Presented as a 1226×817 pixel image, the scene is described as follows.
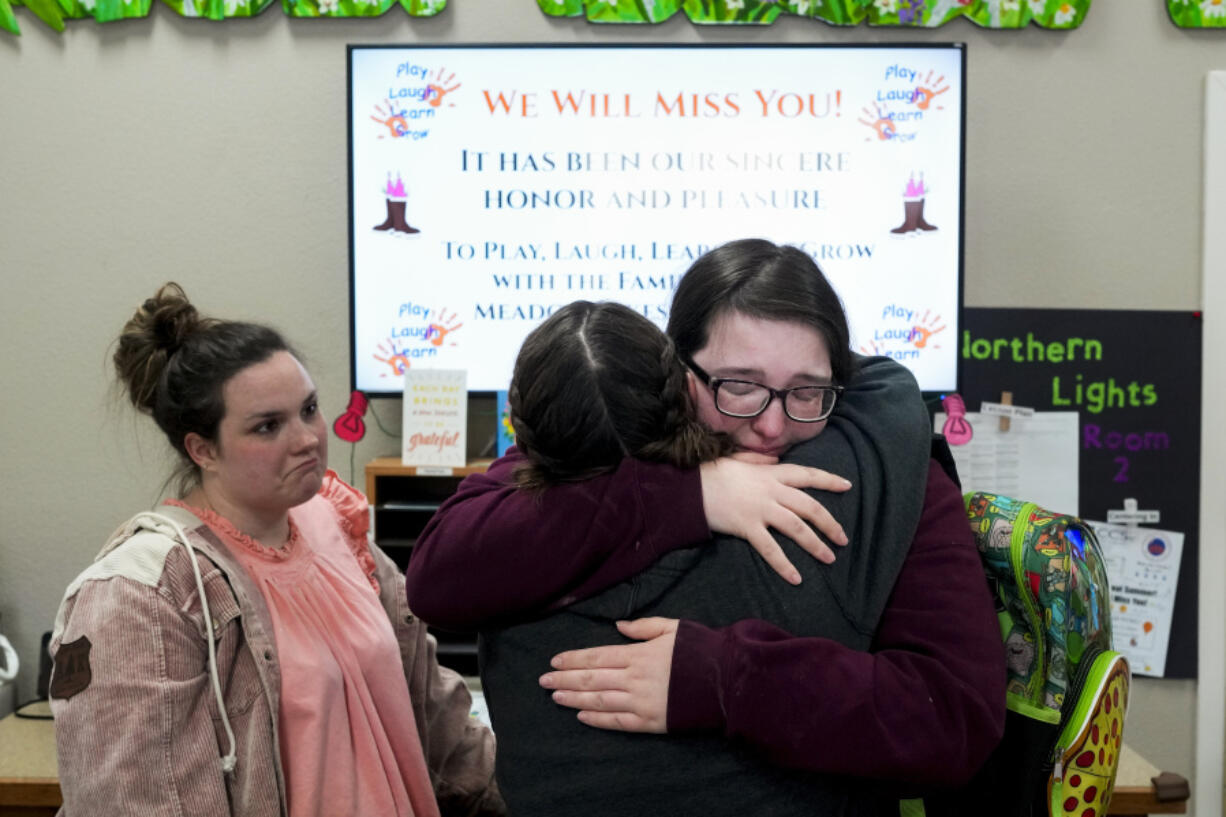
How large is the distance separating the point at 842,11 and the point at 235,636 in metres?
1.90

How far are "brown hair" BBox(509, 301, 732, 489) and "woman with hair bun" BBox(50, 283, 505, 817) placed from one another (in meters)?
0.60

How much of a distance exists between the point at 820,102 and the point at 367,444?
4.36ft

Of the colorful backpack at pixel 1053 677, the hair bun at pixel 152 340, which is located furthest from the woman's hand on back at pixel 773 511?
the hair bun at pixel 152 340

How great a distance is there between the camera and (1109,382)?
249cm

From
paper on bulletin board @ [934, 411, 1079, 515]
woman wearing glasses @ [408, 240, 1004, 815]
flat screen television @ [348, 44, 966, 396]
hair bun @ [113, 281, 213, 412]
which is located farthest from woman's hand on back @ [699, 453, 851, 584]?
paper on bulletin board @ [934, 411, 1079, 515]

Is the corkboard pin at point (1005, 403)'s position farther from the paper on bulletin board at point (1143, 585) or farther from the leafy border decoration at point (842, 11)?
the leafy border decoration at point (842, 11)

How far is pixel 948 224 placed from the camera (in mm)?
2291

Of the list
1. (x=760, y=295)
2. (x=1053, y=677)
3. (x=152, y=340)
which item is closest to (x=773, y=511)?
(x=760, y=295)

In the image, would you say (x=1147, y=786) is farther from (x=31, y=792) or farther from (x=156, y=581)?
(x=31, y=792)

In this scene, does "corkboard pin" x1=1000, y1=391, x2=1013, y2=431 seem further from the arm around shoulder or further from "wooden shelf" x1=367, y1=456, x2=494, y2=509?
the arm around shoulder

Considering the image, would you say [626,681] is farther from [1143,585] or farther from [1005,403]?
[1143,585]

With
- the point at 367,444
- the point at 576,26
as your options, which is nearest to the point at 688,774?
the point at 367,444

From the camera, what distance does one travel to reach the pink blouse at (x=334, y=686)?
4.58 ft

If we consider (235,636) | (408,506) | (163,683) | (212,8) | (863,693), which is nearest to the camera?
(863,693)
